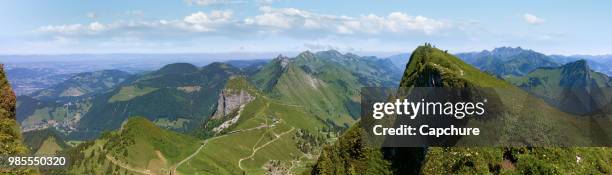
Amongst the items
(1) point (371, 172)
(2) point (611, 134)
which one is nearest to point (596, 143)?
(2) point (611, 134)

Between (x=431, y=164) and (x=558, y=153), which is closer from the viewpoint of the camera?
(x=558, y=153)

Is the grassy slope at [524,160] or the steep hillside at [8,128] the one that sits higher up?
the steep hillside at [8,128]

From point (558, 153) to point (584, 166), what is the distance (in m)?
6.82

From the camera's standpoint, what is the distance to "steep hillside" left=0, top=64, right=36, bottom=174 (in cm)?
6362

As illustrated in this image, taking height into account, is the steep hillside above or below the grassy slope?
above

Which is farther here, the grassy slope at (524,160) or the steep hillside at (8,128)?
the grassy slope at (524,160)

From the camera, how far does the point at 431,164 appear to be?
154125mm

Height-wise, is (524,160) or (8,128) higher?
(8,128)

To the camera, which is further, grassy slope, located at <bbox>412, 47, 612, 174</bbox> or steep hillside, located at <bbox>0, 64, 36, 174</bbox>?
grassy slope, located at <bbox>412, 47, 612, 174</bbox>

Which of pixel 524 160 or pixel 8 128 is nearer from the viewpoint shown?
pixel 8 128

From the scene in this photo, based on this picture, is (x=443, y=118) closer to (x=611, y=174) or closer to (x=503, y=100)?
(x=503, y=100)

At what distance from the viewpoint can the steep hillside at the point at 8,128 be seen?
6362cm

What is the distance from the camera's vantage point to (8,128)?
68.5 metres

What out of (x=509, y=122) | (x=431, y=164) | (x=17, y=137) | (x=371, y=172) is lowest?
(x=371, y=172)
